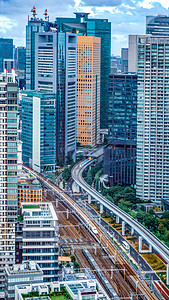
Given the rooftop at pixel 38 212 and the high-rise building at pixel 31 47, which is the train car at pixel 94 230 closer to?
the rooftop at pixel 38 212

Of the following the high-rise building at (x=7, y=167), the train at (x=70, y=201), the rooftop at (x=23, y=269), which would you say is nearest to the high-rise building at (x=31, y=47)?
the train at (x=70, y=201)

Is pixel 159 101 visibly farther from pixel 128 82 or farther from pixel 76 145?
pixel 76 145

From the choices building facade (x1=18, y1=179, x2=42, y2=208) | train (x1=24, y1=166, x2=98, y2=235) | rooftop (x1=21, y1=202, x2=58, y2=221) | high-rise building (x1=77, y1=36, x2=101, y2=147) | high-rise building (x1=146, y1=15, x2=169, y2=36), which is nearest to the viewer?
rooftop (x1=21, y1=202, x2=58, y2=221)

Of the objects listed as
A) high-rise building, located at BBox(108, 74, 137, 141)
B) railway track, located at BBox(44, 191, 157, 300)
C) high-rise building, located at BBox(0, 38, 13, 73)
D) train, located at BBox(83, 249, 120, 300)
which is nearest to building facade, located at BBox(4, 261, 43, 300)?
train, located at BBox(83, 249, 120, 300)

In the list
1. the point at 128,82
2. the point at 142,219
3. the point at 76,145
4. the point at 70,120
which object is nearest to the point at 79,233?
the point at 142,219

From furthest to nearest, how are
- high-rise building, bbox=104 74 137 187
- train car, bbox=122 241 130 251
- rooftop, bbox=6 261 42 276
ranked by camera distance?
high-rise building, bbox=104 74 137 187, train car, bbox=122 241 130 251, rooftop, bbox=6 261 42 276

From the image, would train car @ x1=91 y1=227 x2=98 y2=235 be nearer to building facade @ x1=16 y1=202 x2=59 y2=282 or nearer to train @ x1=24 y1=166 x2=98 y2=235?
train @ x1=24 y1=166 x2=98 y2=235

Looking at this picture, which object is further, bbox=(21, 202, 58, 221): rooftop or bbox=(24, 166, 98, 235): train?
bbox=(24, 166, 98, 235): train

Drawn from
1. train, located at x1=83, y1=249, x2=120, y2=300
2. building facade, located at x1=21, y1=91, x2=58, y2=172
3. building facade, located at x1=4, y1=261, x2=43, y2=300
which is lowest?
train, located at x1=83, y1=249, x2=120, y2=300
